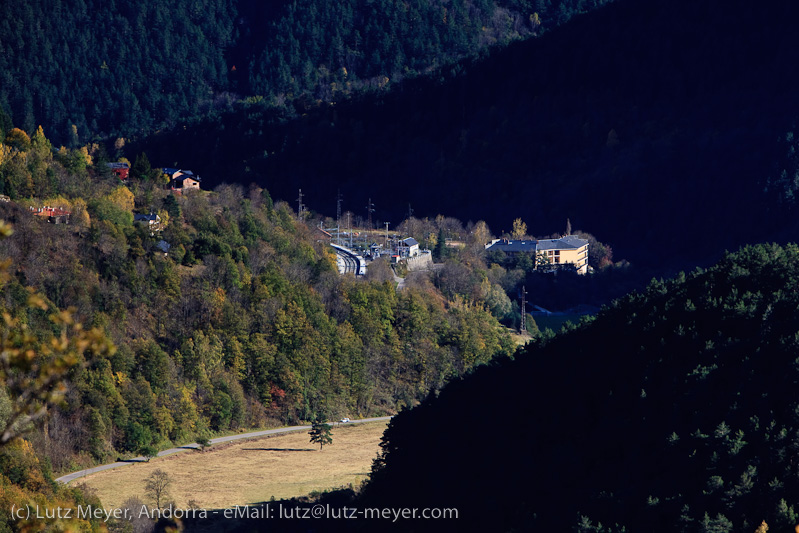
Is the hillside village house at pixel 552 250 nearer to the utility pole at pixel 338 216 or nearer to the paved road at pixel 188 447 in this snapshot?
the utility pole at pixel 338 216

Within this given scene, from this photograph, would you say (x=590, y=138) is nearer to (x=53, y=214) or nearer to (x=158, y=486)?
(x=53, y=214)

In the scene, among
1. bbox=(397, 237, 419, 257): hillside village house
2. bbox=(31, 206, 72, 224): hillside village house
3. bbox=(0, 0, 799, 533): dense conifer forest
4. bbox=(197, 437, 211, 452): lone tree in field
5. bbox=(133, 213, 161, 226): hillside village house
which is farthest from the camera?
bbox=(397, 237, 419, 257): hillside village house

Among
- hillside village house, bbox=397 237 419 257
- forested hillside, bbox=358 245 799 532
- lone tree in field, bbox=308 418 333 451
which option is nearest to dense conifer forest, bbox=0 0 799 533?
forested hillside, bbox=358 245 799 532

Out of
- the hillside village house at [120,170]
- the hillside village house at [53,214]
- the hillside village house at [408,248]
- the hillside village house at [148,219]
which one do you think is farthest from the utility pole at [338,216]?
the hillside village house at [53,214]

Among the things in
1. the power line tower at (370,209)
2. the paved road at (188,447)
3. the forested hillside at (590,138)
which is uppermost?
the forested hillside at (590,138)

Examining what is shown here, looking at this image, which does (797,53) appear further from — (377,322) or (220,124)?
(377,322)

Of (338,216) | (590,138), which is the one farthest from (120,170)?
(590,138)

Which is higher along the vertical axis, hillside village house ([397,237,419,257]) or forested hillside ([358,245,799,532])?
hillside village house ([397,237,419,257])

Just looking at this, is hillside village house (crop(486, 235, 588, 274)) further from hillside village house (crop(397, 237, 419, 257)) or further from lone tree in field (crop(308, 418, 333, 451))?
lone tree in field (crop(308, 418, 333, 451))
